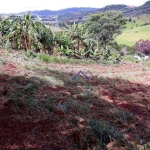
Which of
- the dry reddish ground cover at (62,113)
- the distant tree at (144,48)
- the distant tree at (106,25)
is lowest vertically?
the distant tree at (144,48)

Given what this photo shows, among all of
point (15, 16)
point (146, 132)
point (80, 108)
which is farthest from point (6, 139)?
point (15, 16)

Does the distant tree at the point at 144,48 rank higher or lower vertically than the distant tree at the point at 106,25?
lower

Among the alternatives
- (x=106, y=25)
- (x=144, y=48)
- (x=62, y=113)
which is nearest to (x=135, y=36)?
(x=144, y=48)

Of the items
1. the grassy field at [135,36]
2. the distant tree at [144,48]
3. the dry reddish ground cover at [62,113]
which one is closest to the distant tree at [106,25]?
the distant tree at [144,48]

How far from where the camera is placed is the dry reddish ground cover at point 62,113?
3.21m

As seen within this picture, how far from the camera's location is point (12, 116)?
3703 mm

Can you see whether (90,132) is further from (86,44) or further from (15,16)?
(86,44)

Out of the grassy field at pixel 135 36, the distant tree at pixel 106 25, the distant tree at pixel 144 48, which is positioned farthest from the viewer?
the grassy field at pixel 135 36

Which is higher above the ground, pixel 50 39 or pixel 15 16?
pixel 15 16

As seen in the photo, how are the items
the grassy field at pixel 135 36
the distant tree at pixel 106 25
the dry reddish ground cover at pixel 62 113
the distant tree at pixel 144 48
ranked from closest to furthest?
the dry reddish ground cover at pixel 62 113 → the distant tree at pixel 106 25 → the distant tree at pixel 144 48 → the grassy field at pixel 135 36

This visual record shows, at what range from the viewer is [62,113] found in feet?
13.5

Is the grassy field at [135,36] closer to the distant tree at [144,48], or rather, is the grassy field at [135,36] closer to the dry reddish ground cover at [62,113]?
the distant tree at [144,48]

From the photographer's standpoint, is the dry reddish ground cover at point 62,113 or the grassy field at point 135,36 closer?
the dry reddish ground cover at point 62,113

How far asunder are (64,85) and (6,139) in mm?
3534
